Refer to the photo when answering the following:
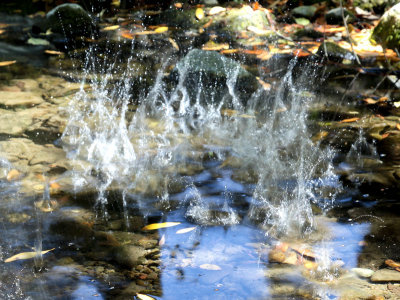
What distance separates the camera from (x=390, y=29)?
255 inches

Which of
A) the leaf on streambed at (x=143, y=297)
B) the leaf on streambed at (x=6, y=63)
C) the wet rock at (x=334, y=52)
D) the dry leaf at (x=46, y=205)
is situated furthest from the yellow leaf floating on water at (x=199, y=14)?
the leaf on streambed at (x=143, y=297)

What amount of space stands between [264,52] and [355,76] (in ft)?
4.74

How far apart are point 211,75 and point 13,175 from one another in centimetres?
281

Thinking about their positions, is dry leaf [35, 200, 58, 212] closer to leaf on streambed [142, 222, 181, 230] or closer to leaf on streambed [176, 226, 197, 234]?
leaf on streambed [142, 222, 181, 230]

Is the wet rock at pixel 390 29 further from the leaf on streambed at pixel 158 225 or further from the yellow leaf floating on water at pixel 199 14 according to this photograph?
the leaf on streambed at pixel 158 225

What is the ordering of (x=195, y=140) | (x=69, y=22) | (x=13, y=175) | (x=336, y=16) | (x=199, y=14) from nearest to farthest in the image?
(x=13, y=175) < (x=195, y=140) < (x=69, y=22) < (x=199, y=14) < (x=336, y=16)

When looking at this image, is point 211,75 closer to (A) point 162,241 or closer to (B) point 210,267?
(A) point 162,241

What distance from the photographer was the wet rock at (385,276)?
2.18 meters

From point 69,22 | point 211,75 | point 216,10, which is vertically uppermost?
point 216,10

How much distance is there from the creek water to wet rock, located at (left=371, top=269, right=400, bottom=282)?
0.08 metres

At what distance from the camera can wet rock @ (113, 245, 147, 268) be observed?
2.35 meters

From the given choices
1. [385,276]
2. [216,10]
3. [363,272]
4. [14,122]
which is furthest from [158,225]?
[216,10]

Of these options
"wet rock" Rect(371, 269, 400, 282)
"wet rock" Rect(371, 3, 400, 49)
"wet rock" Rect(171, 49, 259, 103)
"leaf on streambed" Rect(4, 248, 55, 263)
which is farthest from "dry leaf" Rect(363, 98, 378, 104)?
"leaf on streambed" Rect(4, 248, 55, 263)

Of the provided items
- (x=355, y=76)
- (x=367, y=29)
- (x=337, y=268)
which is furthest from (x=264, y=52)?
(x=337, y=268)
